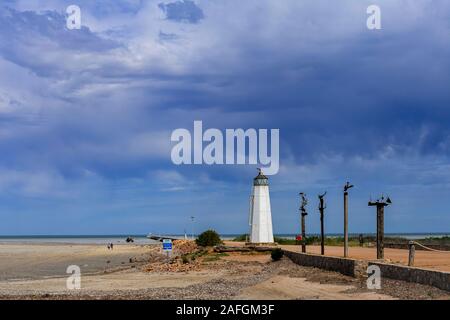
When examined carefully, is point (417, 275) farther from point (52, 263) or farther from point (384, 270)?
point (52, 263)

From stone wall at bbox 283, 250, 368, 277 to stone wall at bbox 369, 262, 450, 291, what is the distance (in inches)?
19.6

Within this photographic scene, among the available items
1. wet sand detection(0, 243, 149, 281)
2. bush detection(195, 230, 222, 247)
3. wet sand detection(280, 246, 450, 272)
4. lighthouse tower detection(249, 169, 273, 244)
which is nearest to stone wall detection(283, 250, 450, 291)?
wet sand detection(280, 246, 450, 272)

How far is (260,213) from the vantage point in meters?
45.3

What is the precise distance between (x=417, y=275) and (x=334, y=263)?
694 cm

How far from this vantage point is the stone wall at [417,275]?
61.6ft

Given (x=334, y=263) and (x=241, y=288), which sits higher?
(x=334, y=263)

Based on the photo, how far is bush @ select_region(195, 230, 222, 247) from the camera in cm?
5756

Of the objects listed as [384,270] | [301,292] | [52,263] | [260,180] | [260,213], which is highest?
[260,180]

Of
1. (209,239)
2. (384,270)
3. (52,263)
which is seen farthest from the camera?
(209,239)

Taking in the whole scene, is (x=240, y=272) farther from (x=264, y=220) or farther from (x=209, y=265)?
(x=264, y=220)

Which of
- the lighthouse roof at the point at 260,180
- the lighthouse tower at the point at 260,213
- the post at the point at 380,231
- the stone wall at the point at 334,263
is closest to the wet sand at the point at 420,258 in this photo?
the post at the point at 380,231

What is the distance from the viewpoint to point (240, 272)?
32.4m

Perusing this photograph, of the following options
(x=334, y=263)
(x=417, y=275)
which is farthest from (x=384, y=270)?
(x=334, y=263)
